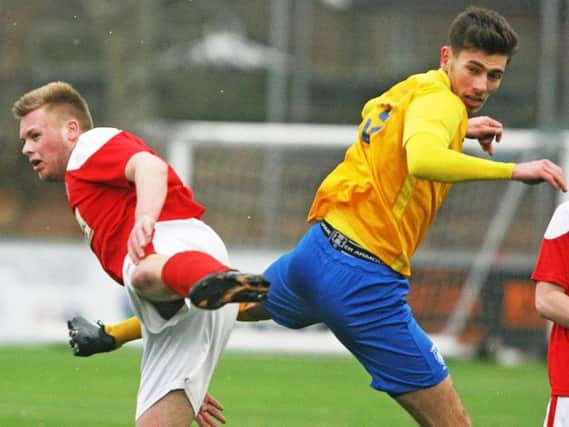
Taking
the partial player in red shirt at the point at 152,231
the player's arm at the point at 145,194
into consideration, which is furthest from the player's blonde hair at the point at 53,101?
the player's arm at the point at 145,194

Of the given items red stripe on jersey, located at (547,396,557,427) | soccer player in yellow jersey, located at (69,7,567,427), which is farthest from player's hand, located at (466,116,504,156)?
red stripe on jersey, located at (547,396,557,427)

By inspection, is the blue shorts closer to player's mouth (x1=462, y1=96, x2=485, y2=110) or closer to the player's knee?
player's mouth (x1=462, y1=96, x2=485, y2=110)

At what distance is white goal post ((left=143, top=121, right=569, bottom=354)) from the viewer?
17.7 metres

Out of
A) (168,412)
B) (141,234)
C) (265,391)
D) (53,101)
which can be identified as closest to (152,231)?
(141,234)

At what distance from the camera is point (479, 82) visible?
226 inches

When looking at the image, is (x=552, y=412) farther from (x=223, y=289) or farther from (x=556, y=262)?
(x=223, y=289)

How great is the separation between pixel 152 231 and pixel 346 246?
3.42 ft

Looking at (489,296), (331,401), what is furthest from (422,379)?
(489,296)

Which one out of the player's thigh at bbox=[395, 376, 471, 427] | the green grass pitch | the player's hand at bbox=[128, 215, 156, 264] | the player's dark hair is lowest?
the green grass pitch

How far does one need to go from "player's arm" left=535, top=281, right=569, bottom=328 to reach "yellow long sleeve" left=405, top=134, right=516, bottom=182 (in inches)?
23.9

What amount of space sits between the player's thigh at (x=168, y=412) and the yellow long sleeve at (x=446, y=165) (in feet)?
4.10

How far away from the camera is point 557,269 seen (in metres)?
5.61

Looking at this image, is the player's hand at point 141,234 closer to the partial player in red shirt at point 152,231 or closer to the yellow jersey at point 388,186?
the partial player in red shirt at point 152,231

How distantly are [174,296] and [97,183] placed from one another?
610 mm
